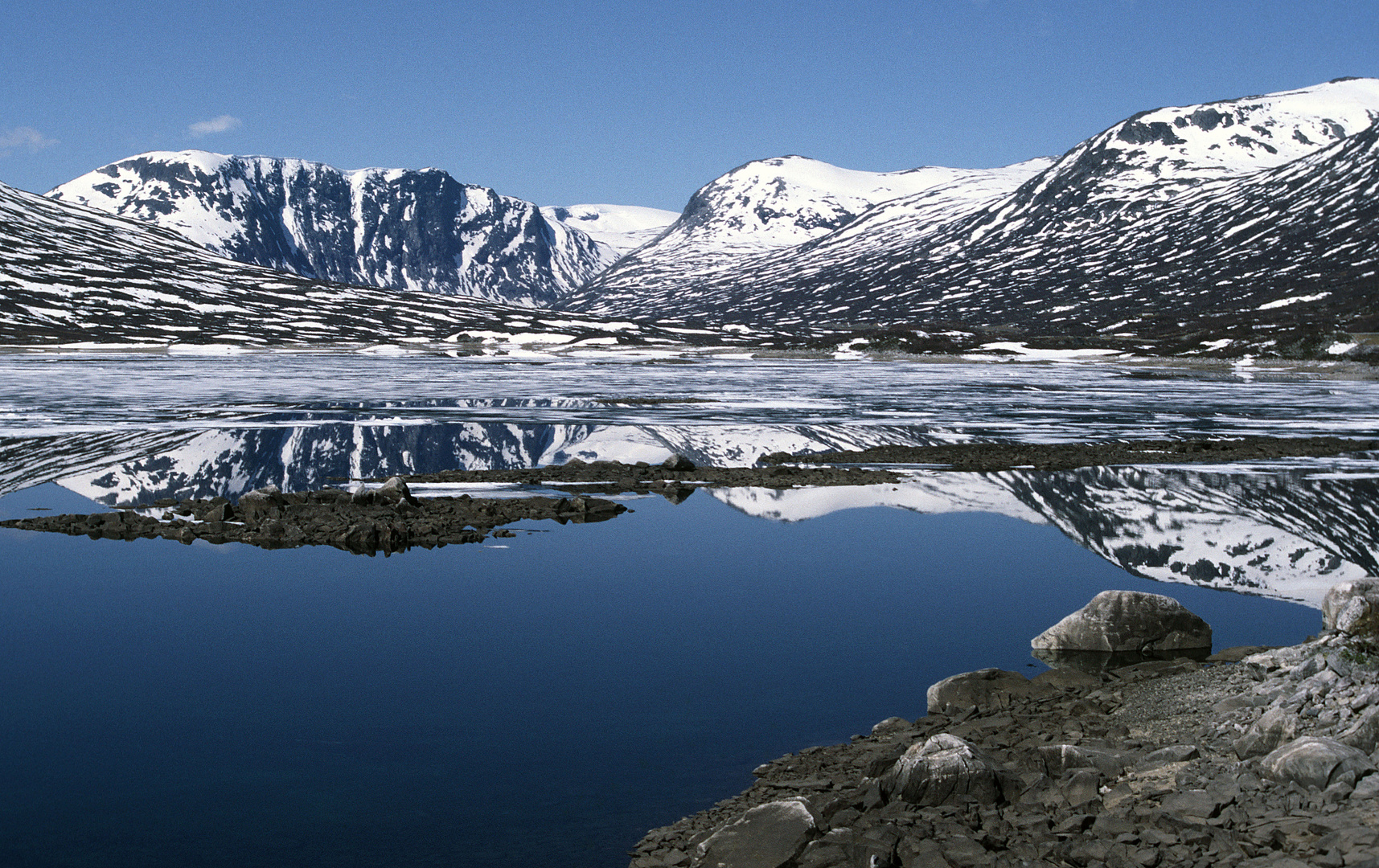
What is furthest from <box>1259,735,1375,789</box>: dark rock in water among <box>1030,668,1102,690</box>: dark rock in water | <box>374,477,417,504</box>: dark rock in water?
<box>374,477,417,504</box>: dark rock in water

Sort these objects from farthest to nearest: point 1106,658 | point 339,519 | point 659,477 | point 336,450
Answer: point 336,450
point 659,477
point 339,519
point 1106,658

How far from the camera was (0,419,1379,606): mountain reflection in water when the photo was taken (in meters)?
21.3

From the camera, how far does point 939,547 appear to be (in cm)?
2202

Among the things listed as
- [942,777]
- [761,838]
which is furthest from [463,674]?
[942,777]

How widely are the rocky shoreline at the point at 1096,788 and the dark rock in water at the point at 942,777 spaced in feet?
0.04

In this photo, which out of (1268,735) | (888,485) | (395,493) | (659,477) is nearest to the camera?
(1268,735)

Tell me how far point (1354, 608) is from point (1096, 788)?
450 centimetres

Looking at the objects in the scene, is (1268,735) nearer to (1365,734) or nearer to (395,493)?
(1365,734)

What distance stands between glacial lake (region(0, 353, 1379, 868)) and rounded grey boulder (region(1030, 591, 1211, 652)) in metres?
0.40

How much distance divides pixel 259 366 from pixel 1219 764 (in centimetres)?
11075

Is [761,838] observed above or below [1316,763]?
below

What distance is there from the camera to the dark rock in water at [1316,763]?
29.3 ft

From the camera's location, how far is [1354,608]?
12.2m

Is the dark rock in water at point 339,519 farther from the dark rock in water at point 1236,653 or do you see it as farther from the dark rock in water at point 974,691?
the dark rock in water at point 1236,653
